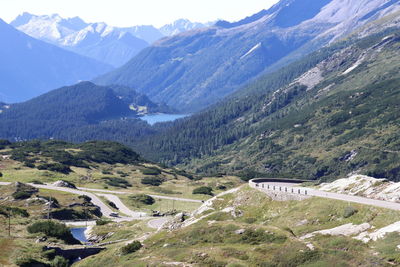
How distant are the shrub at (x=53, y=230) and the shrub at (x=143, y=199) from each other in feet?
205

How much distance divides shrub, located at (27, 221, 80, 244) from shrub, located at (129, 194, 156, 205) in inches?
2465

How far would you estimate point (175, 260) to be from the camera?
62.5 m

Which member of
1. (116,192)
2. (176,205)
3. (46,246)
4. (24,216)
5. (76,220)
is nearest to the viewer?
(46,246)

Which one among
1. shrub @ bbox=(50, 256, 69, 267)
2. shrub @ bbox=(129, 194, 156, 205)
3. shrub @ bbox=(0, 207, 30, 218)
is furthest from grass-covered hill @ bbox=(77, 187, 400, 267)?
shrub @ bbox=(129, 194, 156, 205)

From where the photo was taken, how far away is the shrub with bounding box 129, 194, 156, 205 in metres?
156

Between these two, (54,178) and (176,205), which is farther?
(54,178)

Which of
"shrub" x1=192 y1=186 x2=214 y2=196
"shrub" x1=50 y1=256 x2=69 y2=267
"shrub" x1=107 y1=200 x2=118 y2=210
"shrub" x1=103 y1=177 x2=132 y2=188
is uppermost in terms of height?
"shrub" x1=103 y1=177 x2=132 y2=188

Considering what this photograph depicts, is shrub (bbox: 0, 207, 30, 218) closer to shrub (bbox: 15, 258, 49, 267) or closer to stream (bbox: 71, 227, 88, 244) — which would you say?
stream (bbox: 71, 227, 88, 244)

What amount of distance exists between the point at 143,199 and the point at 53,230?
66769mm

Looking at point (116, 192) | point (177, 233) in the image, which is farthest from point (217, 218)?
point (116, 192)

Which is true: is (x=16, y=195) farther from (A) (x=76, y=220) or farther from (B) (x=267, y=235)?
(B) (x=267, y=235)

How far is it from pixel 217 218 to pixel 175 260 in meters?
20.7

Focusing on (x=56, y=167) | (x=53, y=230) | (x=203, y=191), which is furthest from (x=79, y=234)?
(x=56, y=167)

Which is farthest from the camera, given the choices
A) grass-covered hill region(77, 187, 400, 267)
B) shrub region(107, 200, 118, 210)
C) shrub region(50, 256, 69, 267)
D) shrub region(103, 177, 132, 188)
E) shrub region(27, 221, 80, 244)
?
shrub region(103, 177, 132, 188)
